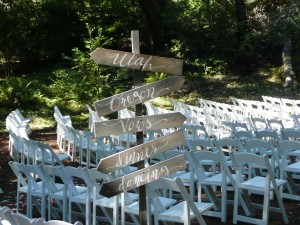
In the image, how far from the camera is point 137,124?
459 cm

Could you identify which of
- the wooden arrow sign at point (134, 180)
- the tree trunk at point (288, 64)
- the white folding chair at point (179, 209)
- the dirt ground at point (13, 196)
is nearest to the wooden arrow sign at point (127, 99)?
the wooden arrow sign at point (134, 180)

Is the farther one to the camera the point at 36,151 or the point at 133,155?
the point at 36,151

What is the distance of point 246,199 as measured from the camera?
636cm

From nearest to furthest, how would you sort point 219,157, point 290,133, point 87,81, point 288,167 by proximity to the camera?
point 219,157 → point 288,167 → point 290,133 → point 87,81

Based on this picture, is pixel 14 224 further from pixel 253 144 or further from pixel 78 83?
pixel 78 83

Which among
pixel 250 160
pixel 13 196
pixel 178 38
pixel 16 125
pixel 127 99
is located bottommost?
pixel 13 196

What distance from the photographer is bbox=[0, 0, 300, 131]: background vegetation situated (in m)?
20.3

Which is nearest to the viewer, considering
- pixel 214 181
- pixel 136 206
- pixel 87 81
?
pixel 136 206

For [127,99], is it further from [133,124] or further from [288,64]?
[288,64]

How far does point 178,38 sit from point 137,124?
62.5 feet

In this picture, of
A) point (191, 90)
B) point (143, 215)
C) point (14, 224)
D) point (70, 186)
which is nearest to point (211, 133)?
point (70, 186)

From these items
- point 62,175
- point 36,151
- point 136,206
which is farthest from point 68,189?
point 36,151

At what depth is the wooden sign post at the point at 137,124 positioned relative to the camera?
4.50m

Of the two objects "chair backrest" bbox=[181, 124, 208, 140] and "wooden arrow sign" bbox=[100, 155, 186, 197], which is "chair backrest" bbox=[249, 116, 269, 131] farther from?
"wooden arrow sign" bbox=[100, 155, 186, 197]
